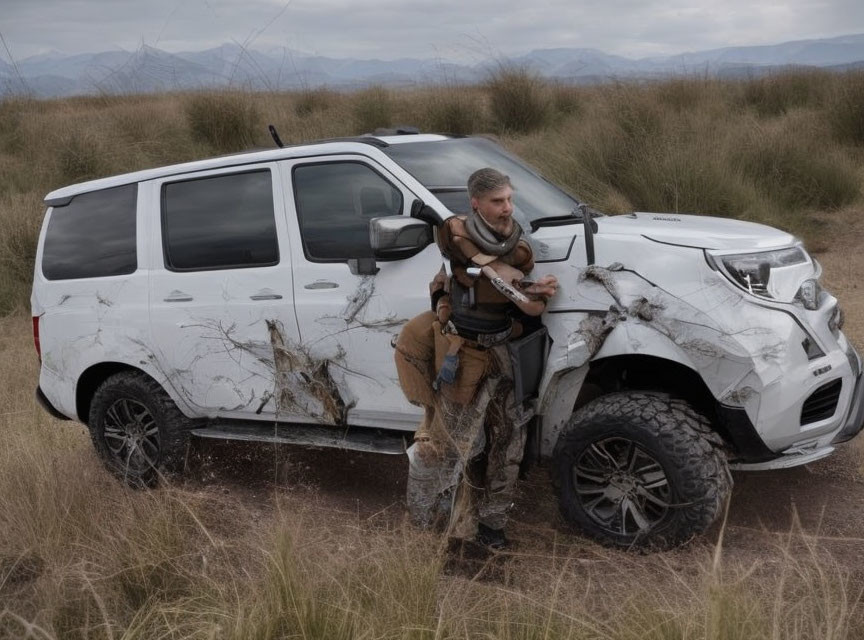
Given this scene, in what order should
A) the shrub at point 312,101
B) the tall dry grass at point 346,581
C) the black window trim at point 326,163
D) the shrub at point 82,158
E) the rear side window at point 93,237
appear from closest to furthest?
the tall dry grass at point 346,581, the black window trim at point 326,163, the rear side window at point 93,237, the shrub at point 82,158, the shrub at point 312,101

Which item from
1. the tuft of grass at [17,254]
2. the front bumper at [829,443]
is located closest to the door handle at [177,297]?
the front bumper at [829,443]

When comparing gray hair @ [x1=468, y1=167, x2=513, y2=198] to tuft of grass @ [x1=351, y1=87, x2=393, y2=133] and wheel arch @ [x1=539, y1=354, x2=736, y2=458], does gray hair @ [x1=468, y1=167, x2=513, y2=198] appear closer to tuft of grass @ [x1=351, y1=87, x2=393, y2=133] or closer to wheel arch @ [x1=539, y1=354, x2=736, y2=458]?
wheel arch @ [x1=539, y1=354, x2=736, y2=458]

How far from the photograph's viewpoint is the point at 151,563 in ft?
12.5

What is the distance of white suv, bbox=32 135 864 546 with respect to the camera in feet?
12.5

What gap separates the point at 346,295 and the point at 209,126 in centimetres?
1201

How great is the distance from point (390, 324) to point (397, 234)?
0.52 meters

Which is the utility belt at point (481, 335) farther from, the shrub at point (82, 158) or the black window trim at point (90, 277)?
the shrub at point (82, 158)

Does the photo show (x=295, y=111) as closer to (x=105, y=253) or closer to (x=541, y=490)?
(x=105, y=253)

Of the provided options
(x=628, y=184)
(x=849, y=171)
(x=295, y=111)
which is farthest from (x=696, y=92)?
(x=295, y=111)

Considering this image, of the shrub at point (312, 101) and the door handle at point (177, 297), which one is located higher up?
the shrub at point (312, 101)

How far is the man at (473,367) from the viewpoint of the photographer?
12.7 ft

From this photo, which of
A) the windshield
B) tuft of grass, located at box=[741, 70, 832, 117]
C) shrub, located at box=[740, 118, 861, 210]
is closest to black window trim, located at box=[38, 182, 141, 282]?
the windshield

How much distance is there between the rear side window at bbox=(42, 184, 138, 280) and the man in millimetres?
2153

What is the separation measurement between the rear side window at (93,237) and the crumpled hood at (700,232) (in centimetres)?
274
